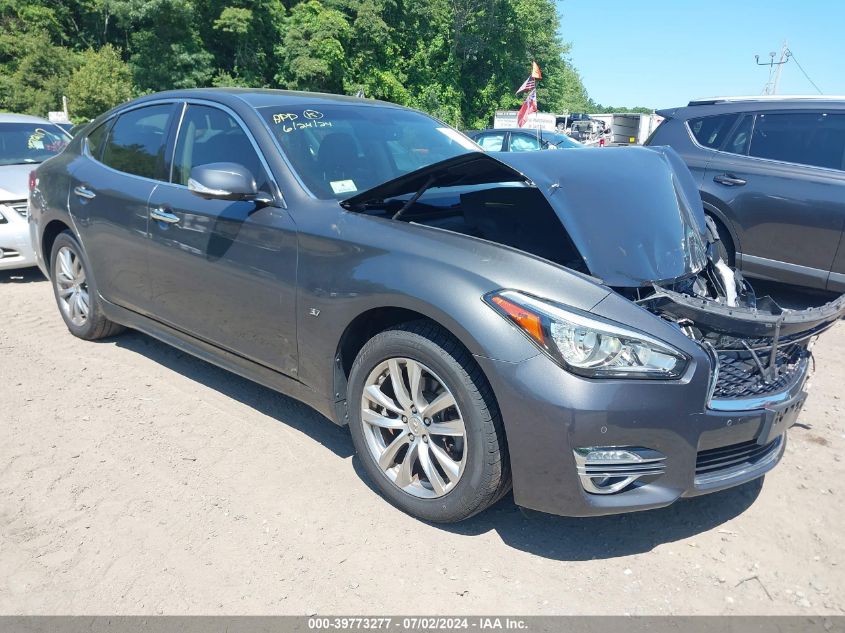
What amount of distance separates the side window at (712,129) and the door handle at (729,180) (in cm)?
36

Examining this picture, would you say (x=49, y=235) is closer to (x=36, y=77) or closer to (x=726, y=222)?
(x=726, y=222)

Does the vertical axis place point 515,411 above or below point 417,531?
above

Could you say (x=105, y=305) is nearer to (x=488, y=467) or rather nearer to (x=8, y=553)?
(x=8, y=553)

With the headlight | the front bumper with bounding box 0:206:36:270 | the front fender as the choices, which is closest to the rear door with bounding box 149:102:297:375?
the front fender

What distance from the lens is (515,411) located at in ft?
7.79

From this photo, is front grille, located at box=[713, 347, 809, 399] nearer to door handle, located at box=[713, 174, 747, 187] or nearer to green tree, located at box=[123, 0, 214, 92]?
door handle, located at box=[713, 174, 747, 187]

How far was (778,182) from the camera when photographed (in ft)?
18.8

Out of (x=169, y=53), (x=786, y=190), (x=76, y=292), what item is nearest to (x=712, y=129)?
(x=786, y=190)

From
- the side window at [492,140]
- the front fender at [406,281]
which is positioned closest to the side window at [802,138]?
the front fender at [406,281]

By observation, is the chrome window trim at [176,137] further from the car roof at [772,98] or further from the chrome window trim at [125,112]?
the car roof at [772,98]

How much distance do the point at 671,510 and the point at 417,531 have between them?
114cm

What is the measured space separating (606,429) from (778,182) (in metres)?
4.47

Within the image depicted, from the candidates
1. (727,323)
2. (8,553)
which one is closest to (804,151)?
(727,323)

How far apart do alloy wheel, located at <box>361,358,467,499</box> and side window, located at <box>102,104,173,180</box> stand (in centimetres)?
211
